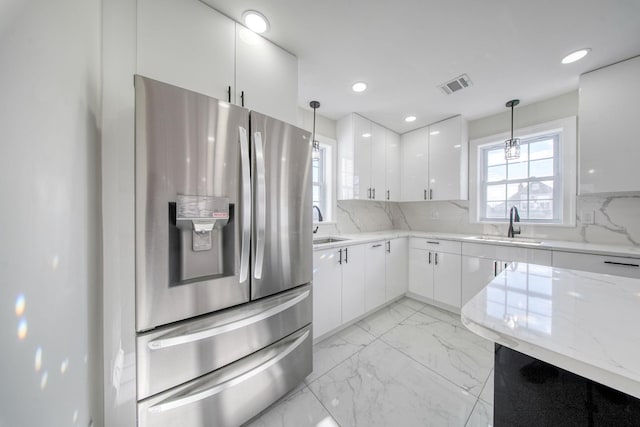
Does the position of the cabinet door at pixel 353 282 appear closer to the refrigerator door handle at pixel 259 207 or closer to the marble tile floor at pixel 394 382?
the marble tile floor at pixel 394 382

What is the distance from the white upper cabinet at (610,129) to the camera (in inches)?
66.1

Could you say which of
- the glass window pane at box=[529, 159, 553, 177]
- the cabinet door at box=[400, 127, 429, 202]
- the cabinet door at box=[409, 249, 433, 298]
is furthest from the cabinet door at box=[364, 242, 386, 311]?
the glass window pane at box=[529, 159, 553, 177]

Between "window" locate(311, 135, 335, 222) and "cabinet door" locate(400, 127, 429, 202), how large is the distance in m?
1.24

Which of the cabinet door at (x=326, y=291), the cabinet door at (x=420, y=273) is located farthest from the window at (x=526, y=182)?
the cabinet door at (x=326, y=291)

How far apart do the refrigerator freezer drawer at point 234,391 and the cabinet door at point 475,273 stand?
2031mm

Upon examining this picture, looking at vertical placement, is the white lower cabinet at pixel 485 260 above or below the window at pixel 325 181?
below

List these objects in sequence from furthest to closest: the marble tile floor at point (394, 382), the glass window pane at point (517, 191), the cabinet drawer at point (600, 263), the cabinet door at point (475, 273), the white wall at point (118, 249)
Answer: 1. the glass window pane at point (517, 191)
2. the cabinet door at point (475, 273)
3. the cabinet drawer at point (600, 263)
4. the marble tile floor at point (394, 382)
5. the white wall at point (118, 249)

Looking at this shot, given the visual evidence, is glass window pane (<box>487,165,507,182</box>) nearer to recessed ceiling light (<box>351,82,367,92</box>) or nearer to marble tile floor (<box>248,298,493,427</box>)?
marble tile floor (<box>248,298,493,427</box>)

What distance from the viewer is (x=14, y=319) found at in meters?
0.50

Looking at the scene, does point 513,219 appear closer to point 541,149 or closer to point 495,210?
point 495,210

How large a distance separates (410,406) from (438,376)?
1.27 feet

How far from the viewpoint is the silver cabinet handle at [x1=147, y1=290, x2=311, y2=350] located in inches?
35.2

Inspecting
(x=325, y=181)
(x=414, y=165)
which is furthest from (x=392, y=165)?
(x=325, y=181)

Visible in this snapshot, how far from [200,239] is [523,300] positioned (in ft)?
4.33
